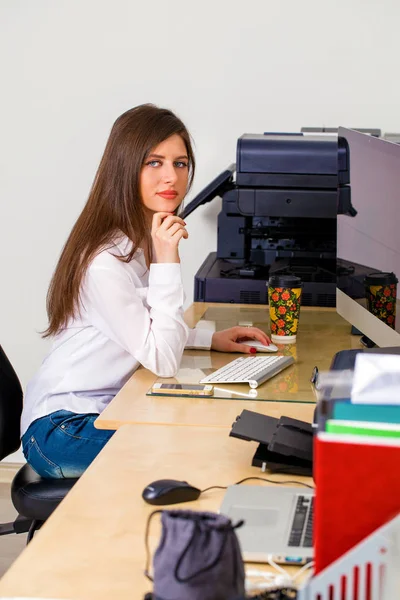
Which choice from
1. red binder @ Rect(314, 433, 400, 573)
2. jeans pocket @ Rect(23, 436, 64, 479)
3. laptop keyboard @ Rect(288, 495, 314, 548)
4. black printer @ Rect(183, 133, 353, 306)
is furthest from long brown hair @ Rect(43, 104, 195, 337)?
red binder @ Rect(314, 433, 400, 573)

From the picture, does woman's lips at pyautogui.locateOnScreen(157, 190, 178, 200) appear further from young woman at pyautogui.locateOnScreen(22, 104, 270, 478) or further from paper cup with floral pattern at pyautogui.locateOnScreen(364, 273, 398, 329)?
paper cup with floral pattern at pyautogui.locateOnScreen(364, 273, 398, 329)

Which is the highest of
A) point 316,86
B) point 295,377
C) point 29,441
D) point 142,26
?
point 142,26

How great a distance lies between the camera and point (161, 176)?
2.02 m

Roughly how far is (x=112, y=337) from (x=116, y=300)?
108 mm

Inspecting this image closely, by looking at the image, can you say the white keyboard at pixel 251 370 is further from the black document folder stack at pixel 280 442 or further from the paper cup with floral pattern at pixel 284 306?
the black document folder stack at pixel 280 442

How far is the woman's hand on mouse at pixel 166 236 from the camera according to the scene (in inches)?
75.1

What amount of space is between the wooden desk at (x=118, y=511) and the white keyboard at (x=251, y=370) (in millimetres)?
264

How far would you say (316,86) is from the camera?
293cm

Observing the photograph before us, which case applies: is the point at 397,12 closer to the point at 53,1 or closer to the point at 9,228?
the point at 53,1

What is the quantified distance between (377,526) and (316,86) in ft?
7.56

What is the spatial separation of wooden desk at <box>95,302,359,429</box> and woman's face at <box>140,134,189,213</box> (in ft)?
1.21

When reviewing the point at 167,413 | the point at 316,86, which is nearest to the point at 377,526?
the point at 167,413

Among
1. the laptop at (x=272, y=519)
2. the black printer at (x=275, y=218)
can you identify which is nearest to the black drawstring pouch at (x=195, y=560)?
the laptop at (x=272, y=519)

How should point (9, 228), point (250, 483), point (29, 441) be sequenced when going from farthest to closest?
point (9, 228) < point (29, 441) < point (250, 483)
